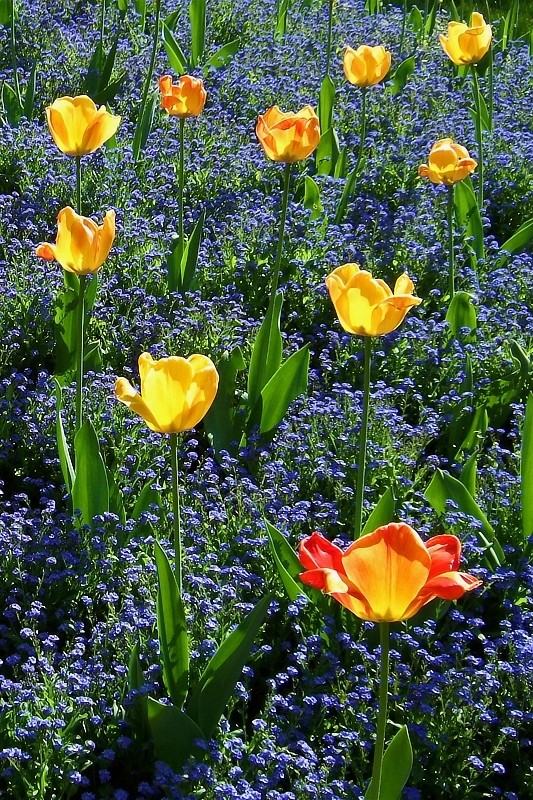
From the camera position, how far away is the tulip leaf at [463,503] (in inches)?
94.0

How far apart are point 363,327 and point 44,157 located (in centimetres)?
243

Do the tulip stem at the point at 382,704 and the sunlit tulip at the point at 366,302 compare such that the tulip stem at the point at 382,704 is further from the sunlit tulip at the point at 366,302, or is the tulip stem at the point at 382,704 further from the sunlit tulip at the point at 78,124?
the sunlit tulip at the point at 78,124

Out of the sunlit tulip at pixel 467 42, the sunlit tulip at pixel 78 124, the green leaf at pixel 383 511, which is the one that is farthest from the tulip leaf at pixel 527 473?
the sunlit tulip at pixel 467 42

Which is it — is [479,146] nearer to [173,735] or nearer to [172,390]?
[172,390]

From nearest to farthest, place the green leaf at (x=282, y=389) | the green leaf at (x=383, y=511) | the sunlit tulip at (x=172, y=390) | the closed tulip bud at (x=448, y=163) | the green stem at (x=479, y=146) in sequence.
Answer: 1. the sunlit tulip at (x=172, y=390)
2. the green leaf at (x=383, y=511)
3. the green leaf at (x=282, y=389)
4. the closed tulip bud at (x=448, y=163)
5. the green stem at (x=479, y=146)

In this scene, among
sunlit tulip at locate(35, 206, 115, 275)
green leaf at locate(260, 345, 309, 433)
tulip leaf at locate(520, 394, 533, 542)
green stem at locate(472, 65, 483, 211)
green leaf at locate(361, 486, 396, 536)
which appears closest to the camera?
green leaf at locate(361, 486, 396, 536)

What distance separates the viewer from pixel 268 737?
1923mm

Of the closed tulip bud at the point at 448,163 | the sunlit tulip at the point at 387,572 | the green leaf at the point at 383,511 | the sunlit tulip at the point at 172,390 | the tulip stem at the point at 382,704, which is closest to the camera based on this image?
the sunlit tulip at the point at 387,572

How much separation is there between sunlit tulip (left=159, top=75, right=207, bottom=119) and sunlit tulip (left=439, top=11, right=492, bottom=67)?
0.96 m

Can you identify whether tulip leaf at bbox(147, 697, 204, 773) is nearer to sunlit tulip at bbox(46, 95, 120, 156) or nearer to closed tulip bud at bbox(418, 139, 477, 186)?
sunlit tulip at bbox(46, 95, 120, 156)

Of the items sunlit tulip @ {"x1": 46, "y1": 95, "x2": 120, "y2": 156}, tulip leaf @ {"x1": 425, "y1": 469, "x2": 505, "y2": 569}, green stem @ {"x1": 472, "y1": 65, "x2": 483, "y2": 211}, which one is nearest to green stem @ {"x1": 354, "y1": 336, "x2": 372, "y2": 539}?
tulip leaf @ {"x1": 425, "y1": 469, "x2": 505, "y2": 569}

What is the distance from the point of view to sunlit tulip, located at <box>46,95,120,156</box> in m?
2.62

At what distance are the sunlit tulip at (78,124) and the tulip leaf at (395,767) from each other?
1677mm

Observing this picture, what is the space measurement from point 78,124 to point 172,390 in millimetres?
1155
